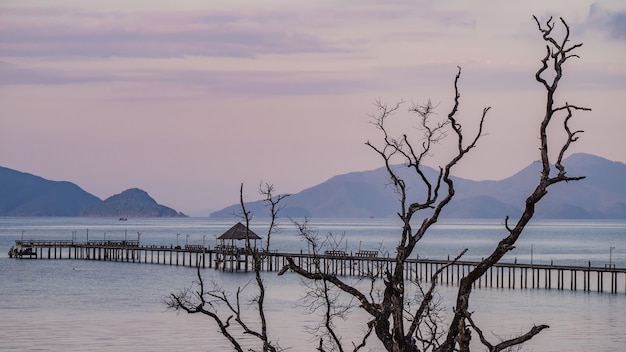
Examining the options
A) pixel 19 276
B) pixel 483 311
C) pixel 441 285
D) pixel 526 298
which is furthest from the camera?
pixel 19 276

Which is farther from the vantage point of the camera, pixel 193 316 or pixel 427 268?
pixel 427 268

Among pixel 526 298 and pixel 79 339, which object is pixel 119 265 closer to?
pixel 526 298

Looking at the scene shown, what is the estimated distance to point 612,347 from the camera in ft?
138

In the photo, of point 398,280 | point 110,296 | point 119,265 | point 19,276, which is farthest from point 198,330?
point 119,265

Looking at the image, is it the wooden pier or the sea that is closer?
the sea

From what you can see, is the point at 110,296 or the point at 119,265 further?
the point at 119,265

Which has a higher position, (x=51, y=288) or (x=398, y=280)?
(x=398, y=280)

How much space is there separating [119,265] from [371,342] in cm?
6096

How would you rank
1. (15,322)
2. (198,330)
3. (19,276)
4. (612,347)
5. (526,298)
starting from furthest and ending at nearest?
(19,276) < (526,298) < (15,322) < (198,330) < (612,347)

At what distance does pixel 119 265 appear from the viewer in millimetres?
99938

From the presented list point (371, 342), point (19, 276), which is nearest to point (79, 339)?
point (371, 342)

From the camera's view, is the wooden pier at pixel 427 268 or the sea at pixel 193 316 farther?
the wooden pier at pixel 427 268

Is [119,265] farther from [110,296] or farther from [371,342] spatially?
[371,342]

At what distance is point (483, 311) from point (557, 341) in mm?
10804
